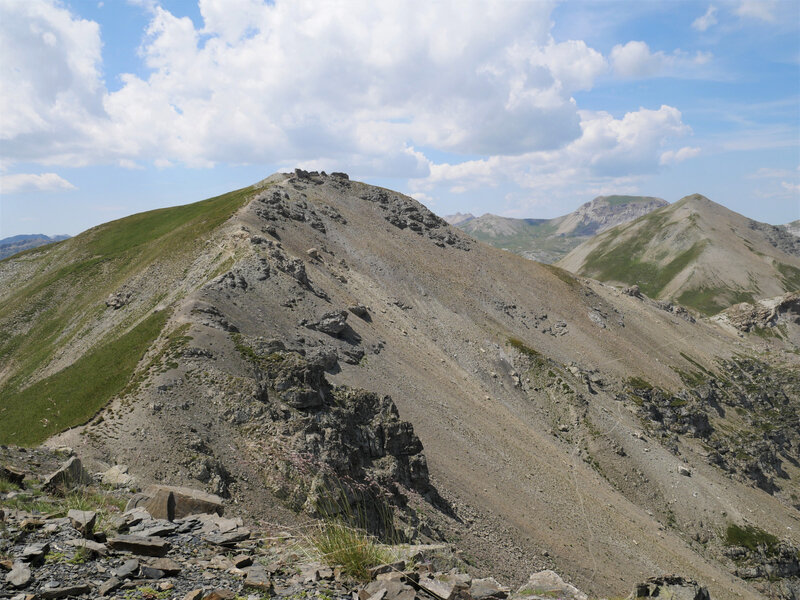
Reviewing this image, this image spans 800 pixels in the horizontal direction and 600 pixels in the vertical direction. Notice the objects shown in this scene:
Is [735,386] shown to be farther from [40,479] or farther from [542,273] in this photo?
[40,479]

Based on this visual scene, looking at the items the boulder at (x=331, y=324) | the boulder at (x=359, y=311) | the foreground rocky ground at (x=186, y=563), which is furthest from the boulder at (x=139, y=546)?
the boulder at (x=359, y=311)


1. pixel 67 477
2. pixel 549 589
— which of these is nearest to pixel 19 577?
pixel 67 477

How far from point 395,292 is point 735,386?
93317 millimetres

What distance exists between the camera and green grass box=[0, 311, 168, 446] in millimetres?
38281

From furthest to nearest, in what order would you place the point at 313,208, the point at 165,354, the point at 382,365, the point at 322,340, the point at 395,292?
the point at 313,208 < the point at 395,292 < the point at 382,365 < the point at 322,340 < the point at 165,354

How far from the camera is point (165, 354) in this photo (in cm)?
3984

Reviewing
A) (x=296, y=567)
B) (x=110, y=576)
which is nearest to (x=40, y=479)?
(x=110, y=576)

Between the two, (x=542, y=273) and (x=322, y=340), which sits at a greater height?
(x=542, y=273)

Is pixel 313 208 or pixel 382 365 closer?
pixel 382 365

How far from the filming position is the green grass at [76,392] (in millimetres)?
38281

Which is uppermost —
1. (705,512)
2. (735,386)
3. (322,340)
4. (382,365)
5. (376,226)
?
(376,226)

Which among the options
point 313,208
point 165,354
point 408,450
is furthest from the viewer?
point 313,208

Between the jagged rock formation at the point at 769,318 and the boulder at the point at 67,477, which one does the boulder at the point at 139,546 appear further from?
the jagged rock formation at the point at 769,318

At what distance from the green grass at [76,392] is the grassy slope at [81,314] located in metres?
0.12
